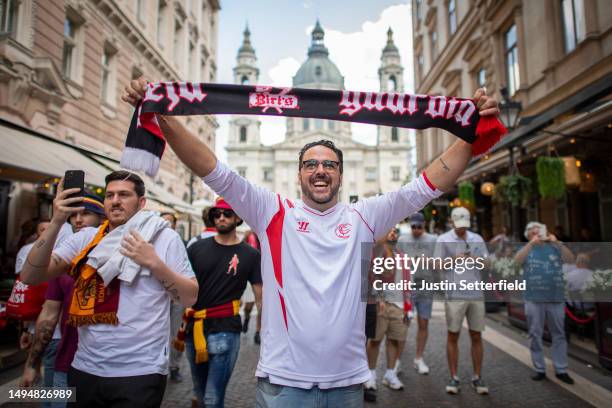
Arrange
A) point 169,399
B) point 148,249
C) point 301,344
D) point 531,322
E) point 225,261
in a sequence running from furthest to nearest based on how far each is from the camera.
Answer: point 531,322
point 169,399
point 225,261
point 148,249
point 301,344

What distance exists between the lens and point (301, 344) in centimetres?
201

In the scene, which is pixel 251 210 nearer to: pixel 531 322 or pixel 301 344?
pixel 301 344

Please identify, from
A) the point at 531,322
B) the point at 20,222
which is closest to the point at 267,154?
the point at 20,222

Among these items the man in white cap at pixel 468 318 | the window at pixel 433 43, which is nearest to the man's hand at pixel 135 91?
the man in white cap at pixel 468 318

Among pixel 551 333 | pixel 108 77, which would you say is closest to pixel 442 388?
pixel 551 333

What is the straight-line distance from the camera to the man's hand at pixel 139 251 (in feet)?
7.24

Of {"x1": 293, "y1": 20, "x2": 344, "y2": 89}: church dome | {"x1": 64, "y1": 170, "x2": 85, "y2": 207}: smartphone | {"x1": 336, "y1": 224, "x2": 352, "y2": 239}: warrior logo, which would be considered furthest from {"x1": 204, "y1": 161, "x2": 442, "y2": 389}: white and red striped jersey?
{"x1": 293, "y1": 20, "x2": 344, "y2": 89}: church dome

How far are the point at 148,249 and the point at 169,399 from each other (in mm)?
3221

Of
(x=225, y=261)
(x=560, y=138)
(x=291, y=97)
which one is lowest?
(x=225, y=261)

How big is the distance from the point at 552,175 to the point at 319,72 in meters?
81.4

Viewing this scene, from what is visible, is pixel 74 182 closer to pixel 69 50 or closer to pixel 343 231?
pixel 343 231

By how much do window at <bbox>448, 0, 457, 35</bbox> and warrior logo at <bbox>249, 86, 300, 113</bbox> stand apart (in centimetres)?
1914

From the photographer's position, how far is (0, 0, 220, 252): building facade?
8258 millimetres

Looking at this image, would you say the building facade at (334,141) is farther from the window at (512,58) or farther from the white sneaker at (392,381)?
the white sneaker at (392,381)
